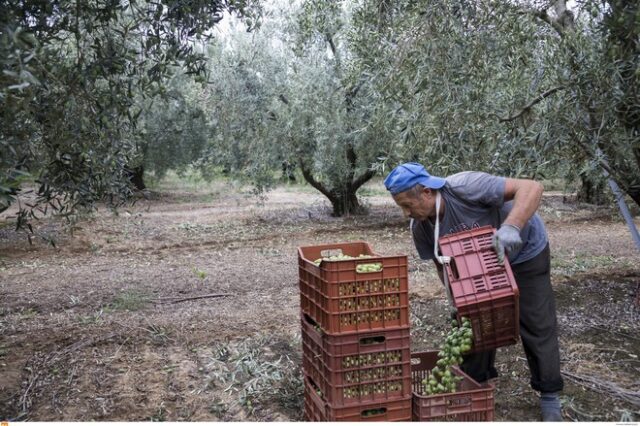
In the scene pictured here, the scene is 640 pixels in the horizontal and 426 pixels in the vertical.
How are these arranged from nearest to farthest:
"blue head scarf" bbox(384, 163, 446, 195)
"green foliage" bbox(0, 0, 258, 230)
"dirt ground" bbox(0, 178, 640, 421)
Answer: "blue head scarf" bbox(384, 163, 446, 195) → "green foliage" bbox(0, 0, 258, 230) → "dirt ground" bbox(0, 178, 640, 421)

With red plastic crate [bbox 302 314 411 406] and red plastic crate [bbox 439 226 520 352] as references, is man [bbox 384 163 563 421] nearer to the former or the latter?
red plastic crate [bbox 439 226 520 352]

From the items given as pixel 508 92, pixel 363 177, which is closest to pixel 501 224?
pixel 508 92

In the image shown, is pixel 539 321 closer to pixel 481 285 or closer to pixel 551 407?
pixel 551 407

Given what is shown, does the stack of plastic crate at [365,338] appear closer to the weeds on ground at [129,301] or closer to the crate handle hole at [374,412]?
the crate handle hole at [374,412]

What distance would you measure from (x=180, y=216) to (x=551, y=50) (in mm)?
14161

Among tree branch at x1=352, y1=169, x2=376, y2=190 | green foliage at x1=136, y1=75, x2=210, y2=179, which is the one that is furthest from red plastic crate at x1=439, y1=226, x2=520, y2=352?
green foliage at x1=136, y1=75, x2=210, y2=179

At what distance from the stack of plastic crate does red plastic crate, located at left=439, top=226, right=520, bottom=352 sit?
0.32m

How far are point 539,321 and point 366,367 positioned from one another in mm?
1310

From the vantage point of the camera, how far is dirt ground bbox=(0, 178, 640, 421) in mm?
4695

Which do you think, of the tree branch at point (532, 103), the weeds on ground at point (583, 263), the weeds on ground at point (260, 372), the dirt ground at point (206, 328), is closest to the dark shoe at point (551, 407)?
→ the dirt ground at point (206, 328)

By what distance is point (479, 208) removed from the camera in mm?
3975

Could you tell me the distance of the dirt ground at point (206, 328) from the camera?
4695 mm

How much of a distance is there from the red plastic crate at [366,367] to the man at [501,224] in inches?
34.1

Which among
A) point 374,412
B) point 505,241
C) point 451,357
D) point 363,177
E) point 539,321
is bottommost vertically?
point 374,412
